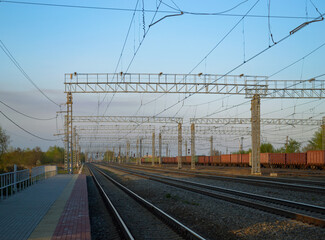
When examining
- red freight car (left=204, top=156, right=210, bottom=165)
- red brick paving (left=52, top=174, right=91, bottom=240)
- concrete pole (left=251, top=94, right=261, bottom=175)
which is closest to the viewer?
red brick paving (left=52, top=174, right=91, bottom=240)

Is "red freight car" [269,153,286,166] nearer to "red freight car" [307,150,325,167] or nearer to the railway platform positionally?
"red freight car" [307,150,325,167]

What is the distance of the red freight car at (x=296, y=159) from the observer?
4612 centimetres

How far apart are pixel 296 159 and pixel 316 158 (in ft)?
14.3

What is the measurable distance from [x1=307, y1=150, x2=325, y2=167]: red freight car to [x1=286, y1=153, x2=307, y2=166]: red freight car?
1.12 m

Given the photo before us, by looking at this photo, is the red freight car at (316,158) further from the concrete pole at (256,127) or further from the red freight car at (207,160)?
the red freight car at (207,160)

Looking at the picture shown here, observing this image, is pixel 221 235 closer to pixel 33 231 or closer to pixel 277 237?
pixel 277 237

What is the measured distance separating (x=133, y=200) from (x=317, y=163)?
32097mm

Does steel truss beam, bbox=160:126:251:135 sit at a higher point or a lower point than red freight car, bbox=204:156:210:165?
higher

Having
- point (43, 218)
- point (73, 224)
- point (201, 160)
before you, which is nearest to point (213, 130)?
point (201, 160)

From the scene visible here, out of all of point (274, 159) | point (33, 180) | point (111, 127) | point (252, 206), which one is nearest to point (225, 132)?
point (274, 159)

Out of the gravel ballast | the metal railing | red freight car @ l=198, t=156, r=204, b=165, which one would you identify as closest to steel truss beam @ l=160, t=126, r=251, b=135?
red freight car @ l=198, t=156, r=204, b=165

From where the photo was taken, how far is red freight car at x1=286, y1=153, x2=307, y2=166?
46125 millimetres

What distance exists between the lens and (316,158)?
43.0m

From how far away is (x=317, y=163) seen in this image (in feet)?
141
